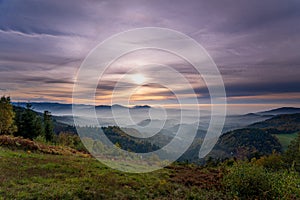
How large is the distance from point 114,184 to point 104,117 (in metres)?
4.22

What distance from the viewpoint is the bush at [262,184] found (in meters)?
11.5

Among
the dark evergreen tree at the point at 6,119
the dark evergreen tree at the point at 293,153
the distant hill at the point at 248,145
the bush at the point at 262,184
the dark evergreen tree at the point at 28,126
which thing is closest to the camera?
the bush at the point at 262,184

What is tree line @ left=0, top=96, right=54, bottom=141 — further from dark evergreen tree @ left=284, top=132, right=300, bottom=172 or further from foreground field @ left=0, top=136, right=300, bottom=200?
dark evergreen tree @ left=284, top=132, right=300, bottom=172

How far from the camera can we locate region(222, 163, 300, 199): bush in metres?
11.5

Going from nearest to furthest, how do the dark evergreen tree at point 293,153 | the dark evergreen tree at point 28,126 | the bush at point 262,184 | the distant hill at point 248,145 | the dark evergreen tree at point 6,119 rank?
1. the bush at point 262,184
2. the dark evergreen tree at point 6,119
3. the dark evergreen tree at point 293,153
4. the dark evergreen tree at point 28,126
5. the distant hill at point 248,145

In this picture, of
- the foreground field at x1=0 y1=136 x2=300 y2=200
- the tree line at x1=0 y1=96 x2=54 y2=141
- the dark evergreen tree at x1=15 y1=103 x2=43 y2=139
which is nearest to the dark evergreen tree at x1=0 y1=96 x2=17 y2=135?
the tree line at x1=0 y1=96 x2=54 y2=141

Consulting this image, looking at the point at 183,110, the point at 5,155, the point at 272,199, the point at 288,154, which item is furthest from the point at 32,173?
the point at 288,154

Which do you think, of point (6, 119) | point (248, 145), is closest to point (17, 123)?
point (6, 119)

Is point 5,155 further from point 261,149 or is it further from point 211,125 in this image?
point 261,149

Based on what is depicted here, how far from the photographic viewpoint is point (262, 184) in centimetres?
1276

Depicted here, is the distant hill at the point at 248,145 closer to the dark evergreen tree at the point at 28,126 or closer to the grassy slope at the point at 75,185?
the dark evergreen tree at the point at 28,126

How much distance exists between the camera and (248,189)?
Answer: 42.3 feet

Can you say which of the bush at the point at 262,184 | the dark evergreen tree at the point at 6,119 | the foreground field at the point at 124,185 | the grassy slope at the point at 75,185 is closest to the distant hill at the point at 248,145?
the dark evergreen tree at the point at 6,119

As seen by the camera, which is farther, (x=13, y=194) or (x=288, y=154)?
(x=288, y=154)
